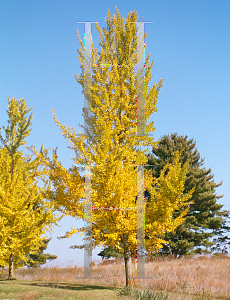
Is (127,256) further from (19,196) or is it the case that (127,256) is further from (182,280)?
(19,196)

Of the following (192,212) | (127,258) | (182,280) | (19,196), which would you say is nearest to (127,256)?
(127,258)

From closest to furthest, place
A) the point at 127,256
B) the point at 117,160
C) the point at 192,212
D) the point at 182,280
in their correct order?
the point at 117,160 < the point at 127,256 < the point at 182,280 < the point at 192,212

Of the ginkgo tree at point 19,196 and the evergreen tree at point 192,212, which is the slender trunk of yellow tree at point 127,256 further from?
the evergreen tree at point 192,212

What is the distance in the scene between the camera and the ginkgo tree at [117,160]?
8578mm

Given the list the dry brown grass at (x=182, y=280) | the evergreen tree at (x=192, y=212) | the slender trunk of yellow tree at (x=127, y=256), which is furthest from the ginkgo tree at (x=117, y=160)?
the evergreen tree at (x=192, y=212)

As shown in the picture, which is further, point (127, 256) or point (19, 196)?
point (19, 196)

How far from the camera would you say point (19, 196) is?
1311 cm

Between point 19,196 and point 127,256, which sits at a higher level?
point 19,196

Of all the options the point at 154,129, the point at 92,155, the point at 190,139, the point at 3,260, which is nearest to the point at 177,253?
the point at 190,139

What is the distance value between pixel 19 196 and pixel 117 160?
703 cm

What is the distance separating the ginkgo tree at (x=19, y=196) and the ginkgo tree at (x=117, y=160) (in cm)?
232

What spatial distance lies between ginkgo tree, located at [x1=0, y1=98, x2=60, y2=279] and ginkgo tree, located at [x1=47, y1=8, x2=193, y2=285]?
232cm

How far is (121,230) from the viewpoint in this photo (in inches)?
342

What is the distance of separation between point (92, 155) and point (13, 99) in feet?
31.6
